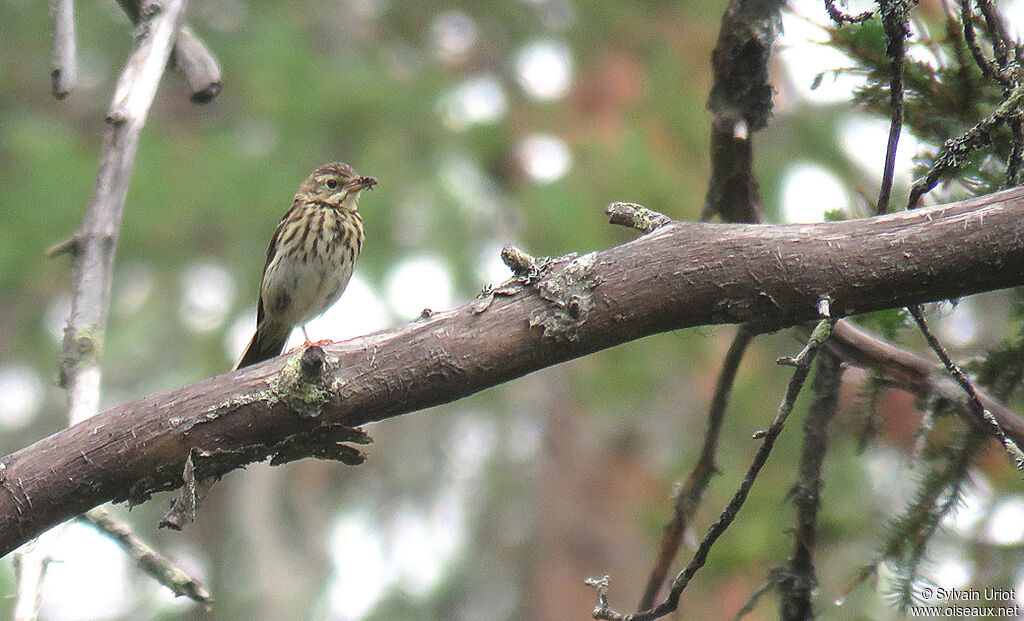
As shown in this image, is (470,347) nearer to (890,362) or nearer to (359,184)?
(890,362)

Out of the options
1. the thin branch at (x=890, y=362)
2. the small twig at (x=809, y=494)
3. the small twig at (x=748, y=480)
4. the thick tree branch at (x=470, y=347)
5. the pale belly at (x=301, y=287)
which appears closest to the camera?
the small twig at (x=748, y=480)

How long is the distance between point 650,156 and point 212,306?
502 centimetres

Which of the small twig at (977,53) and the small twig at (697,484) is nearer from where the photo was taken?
the small twig at (977,53)

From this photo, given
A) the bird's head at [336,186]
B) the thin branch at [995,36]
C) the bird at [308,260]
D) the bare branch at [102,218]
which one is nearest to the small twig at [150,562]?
the bare branch at [102,218]

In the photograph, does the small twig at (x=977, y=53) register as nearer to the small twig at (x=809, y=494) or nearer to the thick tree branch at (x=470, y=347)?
the thick tree branch at (x=470, y=347)

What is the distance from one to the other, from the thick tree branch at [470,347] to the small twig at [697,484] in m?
0.78

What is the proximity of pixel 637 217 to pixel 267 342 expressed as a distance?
3.34 meters

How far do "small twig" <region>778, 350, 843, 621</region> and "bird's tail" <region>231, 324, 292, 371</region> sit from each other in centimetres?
306

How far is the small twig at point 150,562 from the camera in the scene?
2.66m

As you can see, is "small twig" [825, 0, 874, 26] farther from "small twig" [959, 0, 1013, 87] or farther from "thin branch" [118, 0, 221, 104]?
"thin branch" [118, 0, 221, 104]

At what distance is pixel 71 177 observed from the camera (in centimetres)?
865

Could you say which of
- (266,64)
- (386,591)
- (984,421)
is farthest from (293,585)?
(984,421)

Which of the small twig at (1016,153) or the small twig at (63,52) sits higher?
the small twig at (63,52)

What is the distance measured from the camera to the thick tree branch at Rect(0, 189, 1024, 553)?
7.73ft
